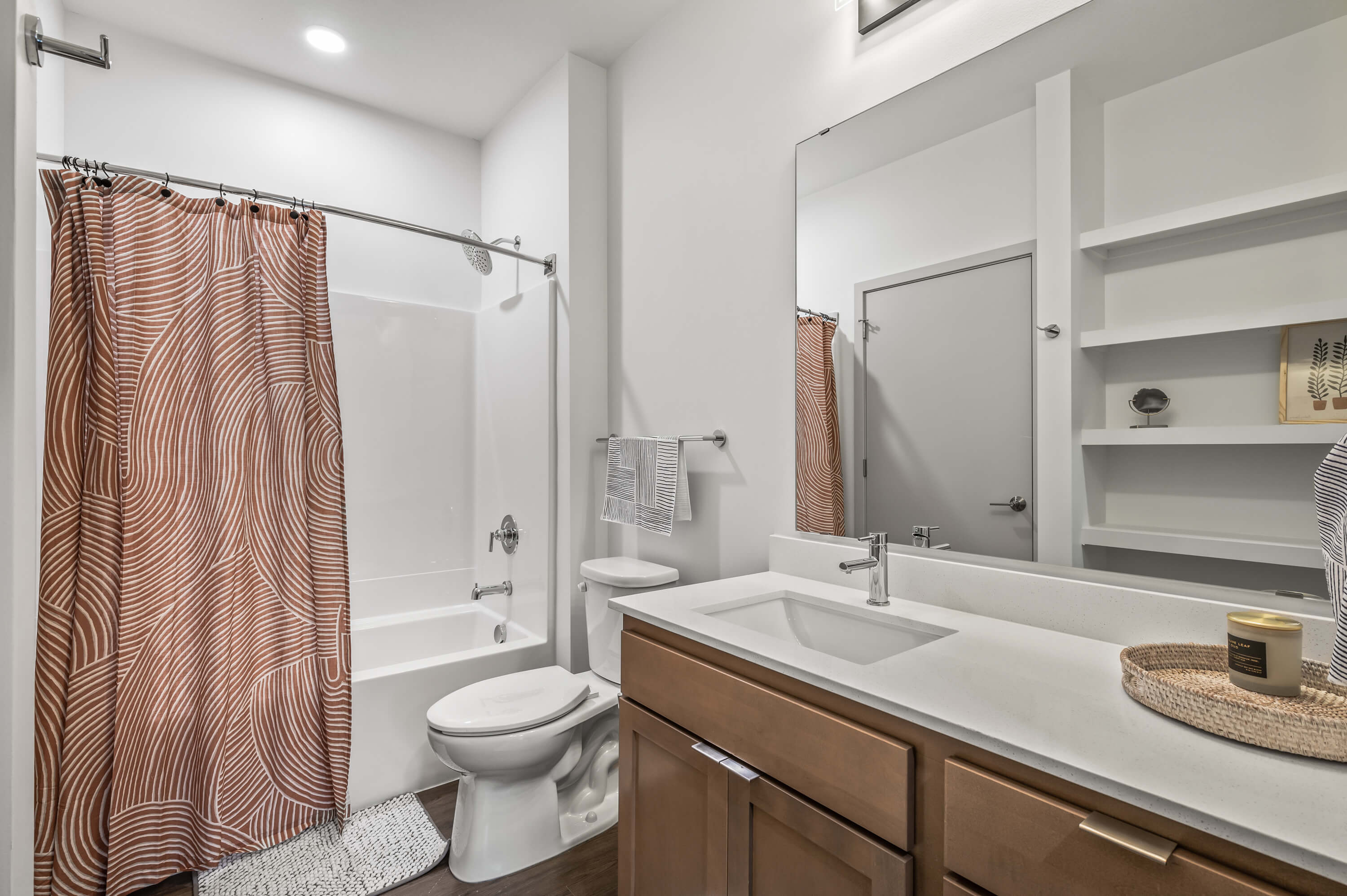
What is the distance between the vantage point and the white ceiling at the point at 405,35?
209 cm

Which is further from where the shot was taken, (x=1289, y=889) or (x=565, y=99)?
(x=565, y=99)

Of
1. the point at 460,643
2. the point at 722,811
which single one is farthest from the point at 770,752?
the point at 460,643

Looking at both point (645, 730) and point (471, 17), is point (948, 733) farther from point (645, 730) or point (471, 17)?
point (471, 17)

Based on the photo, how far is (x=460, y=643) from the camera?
2.79 m

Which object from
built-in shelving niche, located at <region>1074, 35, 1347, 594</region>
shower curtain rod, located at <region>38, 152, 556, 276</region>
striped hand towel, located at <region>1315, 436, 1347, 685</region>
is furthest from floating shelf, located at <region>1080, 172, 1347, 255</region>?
shower curtain rod, located at <region>38, 152, 556, 276</region>

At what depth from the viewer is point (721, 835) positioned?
105 centimetres

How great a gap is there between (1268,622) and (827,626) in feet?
2.50

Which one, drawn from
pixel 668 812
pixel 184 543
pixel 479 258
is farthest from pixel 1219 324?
pixel 479 258

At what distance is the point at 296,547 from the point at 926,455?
1.82 meters

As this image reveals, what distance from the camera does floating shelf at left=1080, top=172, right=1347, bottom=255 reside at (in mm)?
888

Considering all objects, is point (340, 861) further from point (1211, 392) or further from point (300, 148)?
point (300, 148)

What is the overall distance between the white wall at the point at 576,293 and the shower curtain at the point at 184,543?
2.47 ft

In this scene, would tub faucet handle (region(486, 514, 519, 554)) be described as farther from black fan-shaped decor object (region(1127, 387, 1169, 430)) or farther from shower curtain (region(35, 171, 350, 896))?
black fan-shaped decor object (region(1127, 387, 1169, 430))

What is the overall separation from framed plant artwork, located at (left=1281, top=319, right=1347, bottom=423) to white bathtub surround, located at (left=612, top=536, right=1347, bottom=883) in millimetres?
297
